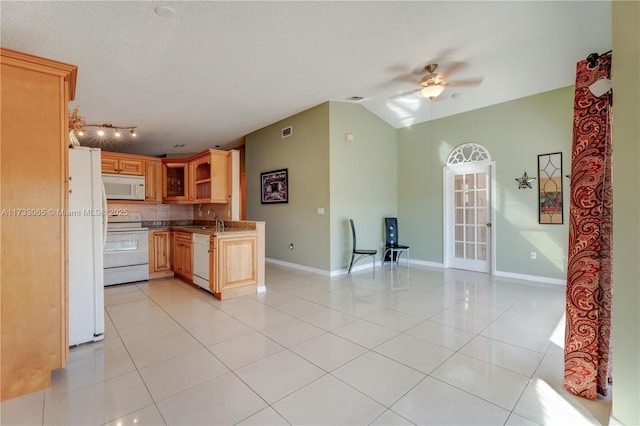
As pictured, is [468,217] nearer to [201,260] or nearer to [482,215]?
[482,215]

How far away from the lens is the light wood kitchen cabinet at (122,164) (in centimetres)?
490

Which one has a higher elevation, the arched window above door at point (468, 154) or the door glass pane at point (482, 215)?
the arched window above door at point (468, 154)

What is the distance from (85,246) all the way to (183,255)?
7.81ft

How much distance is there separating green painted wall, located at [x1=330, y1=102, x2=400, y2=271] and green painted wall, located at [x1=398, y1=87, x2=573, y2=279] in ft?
1.55

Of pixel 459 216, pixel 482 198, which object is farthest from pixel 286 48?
pixel 459 216

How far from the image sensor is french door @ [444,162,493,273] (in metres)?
5.24

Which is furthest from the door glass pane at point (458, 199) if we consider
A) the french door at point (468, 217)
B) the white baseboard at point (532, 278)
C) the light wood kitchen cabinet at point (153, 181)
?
the light wood kitchen cabinet at point (153, 181)

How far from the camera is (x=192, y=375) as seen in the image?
80.1 inches

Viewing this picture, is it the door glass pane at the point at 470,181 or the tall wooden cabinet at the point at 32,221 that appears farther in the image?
the door glass pane at the point at 470,181

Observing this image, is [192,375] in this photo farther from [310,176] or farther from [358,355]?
[310,176]

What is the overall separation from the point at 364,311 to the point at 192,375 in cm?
190

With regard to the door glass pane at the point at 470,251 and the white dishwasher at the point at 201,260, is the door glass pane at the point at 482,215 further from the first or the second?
the white dishwasher at the point at 201,260

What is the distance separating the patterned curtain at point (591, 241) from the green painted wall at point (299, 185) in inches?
138

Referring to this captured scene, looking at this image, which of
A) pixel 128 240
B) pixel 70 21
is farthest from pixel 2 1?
pixel 128 240
